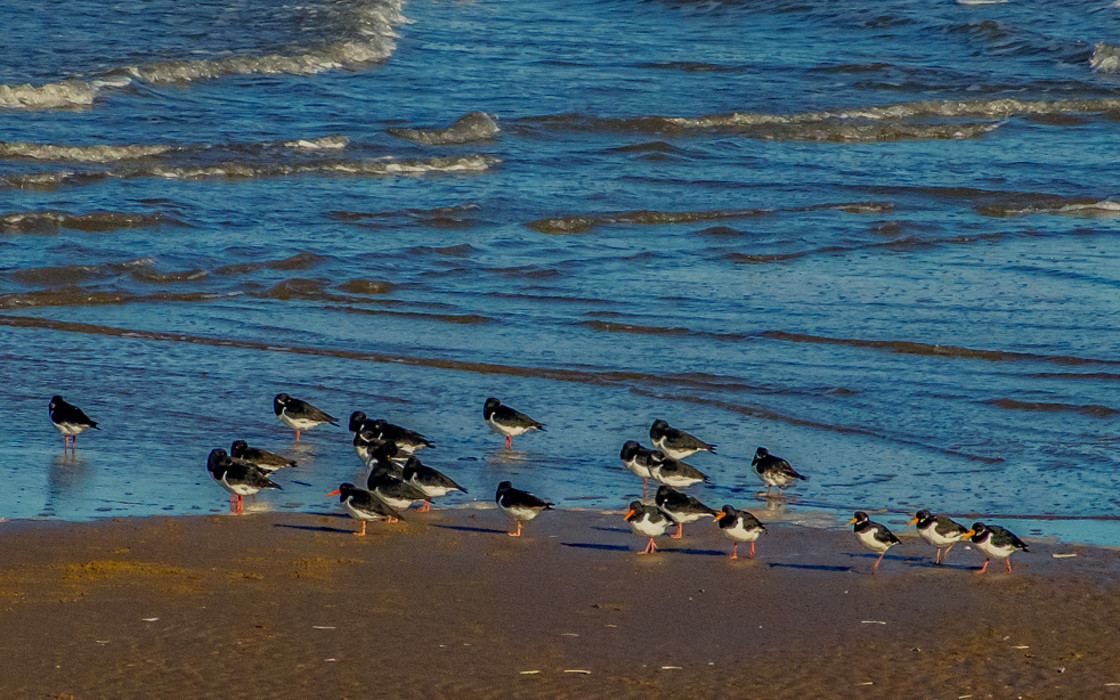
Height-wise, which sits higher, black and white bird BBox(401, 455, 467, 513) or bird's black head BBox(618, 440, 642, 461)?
bird's black head BBox(618, 440, 642, 461)

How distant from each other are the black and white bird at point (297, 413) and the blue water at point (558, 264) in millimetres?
175

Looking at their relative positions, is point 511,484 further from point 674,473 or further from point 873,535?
point 873,535

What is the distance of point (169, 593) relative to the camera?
7414 millimetres

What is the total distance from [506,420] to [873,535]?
10.1 feet

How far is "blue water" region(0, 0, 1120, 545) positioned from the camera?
10398 mm

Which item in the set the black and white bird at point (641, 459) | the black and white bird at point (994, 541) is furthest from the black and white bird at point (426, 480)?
the black and white bird at point (994, 541)

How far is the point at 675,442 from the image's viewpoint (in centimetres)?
1006

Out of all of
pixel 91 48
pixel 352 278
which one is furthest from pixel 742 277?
pixel 91 48

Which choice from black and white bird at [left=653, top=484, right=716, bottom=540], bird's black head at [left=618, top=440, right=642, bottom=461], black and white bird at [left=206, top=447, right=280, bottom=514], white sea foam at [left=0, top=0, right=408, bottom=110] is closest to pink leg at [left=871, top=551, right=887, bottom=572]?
black and white bird at [left=653, top=484, right=716, bottom=540]

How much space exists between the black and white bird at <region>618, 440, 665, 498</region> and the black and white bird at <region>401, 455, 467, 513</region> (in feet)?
3.75

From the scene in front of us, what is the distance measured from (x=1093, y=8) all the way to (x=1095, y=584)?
32013 mm

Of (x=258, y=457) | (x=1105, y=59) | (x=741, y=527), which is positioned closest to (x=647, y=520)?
(x=741, y=527)

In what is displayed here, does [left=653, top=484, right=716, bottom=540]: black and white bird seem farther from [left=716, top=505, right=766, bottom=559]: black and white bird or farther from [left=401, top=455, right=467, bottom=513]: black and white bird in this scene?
[left=401, top=455, right=467, bottom=513]: black and white bird

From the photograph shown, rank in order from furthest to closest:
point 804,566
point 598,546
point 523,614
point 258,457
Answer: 1. point 258,457
2. point 598,546
3. point 804,566
4. point 523,614
